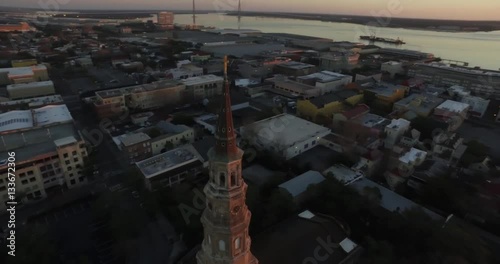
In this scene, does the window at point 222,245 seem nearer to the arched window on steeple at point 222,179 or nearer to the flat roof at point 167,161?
the arched window on steeple at point 222,179

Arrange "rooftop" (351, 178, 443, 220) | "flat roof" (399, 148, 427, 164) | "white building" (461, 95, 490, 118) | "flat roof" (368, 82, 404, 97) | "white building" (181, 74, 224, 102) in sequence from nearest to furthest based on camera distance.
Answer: "rooftop" (351, 178, 443, 220), "flat roof" (399, 148, 427, 164), "white building" (461, 95, 490, 118), "flat roof" (368, 82, 404, 97), "white building" (181, 74, 224, 102)

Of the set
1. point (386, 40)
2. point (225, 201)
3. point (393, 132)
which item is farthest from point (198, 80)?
point (386, 40)

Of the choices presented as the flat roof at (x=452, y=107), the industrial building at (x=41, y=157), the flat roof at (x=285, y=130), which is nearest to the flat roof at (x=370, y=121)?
the flat roof at (x=285, y=130)

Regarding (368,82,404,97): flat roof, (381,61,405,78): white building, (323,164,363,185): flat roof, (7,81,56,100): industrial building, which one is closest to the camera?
(323,164,363,185): flat roof

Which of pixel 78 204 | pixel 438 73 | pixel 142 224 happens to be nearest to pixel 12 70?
pixel 78 204

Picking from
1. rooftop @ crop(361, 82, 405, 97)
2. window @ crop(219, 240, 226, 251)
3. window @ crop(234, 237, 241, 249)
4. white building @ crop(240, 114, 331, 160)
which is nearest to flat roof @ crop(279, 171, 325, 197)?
white building @ crop(240, 114, 331, 160)

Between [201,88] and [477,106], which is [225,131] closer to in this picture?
[201,88]

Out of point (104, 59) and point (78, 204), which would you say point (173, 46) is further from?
point (78, 204)

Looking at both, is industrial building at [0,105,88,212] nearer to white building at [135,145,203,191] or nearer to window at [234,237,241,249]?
white building at [135,145,203,191]
